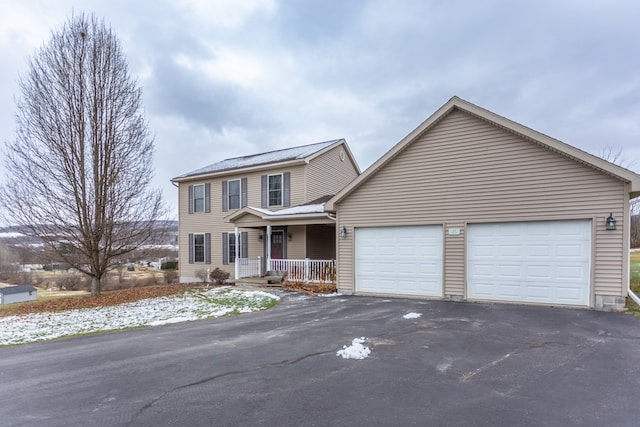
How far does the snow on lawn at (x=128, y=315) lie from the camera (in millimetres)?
7254

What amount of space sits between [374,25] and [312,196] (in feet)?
25.8

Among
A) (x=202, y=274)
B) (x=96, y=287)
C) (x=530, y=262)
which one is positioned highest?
(x=530, y=262)

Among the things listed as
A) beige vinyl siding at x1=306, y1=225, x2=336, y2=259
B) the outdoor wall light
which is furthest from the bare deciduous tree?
the outdoor wall light

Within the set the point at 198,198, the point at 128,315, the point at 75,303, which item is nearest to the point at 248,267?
the point at 198,198

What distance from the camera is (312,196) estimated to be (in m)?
15.7

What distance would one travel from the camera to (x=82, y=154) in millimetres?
11375

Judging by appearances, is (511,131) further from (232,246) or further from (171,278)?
(171,278)

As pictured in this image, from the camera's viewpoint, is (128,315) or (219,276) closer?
(128,315)

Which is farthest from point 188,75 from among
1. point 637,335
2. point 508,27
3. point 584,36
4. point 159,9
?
point 637,335

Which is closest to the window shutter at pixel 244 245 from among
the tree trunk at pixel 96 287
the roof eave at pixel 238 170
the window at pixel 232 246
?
the window at pixel 232 246

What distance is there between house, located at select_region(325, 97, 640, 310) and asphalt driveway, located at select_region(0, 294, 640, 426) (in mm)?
1605

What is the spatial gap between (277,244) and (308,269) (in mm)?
3017

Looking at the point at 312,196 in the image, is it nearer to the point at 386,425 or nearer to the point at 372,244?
the point at 372,244

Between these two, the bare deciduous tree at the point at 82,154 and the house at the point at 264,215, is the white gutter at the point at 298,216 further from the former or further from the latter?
the bare deciduous tree at the point at 82,154
